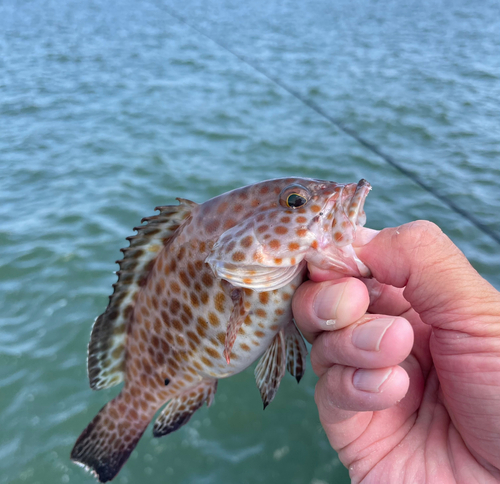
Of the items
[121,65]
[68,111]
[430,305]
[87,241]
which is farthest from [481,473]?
[121,65]

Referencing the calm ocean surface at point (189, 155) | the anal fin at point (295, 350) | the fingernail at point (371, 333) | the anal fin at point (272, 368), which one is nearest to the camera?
the fingernail at point (371, 333)

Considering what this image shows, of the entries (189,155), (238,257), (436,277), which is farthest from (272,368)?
(189,155)

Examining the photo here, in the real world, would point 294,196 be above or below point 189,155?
above

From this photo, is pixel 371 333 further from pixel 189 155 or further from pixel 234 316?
pixel 189 155

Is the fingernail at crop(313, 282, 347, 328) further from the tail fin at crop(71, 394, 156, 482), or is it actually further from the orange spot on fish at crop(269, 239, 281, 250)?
the tail fin at crop(71, 394, 156, 482)

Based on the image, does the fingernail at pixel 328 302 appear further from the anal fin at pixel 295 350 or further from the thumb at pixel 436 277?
the anal fin at pixel 295 350

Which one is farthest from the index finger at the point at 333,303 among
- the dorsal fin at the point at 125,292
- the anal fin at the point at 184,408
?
the anal fin at the point at 184,408

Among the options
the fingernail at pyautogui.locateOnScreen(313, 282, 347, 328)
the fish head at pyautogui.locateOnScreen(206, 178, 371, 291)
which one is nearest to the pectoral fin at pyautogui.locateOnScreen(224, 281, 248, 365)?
the fish head at pyautogui.locateOnScreen(206, 178, 371, 291)
